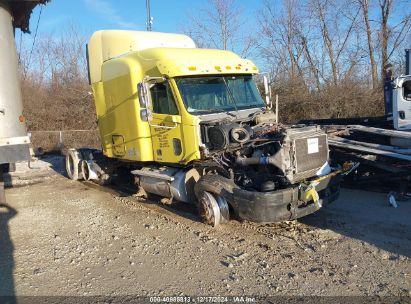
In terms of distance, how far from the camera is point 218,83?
7.39 metres

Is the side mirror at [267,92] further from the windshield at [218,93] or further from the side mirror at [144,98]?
the side mirror at [144,98]

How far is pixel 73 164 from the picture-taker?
11.7 meters

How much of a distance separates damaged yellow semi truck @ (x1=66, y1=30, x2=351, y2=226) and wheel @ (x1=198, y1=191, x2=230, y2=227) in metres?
0.02

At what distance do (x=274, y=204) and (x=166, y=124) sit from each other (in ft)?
8.36

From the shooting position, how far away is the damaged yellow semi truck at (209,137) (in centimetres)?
607

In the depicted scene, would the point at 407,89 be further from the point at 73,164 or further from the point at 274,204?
the point at 73,164

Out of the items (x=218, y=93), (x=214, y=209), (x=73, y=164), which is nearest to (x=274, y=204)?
(x=214, y=209)

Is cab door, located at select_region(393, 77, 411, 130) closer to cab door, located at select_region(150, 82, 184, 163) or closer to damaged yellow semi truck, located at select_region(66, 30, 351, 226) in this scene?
damaged yellow semi truck, located at select_region(66, 30, 351, 226)

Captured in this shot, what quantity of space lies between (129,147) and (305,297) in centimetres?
522

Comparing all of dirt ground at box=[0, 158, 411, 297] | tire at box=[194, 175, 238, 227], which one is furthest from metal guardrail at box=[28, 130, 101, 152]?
tire at box=[194, 175, 238, 227]

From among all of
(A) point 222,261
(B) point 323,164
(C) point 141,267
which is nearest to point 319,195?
(B) point 323,164

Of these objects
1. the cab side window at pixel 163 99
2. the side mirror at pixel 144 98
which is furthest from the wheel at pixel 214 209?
the side mirror at pixel 144 98

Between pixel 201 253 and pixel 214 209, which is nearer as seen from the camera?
pixel 201 253

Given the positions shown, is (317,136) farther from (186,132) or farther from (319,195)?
(186,132)
